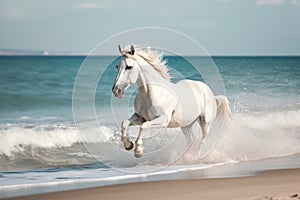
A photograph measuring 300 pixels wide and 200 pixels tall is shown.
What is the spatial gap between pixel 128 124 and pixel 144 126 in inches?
9.0

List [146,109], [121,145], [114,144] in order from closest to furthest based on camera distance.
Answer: [146,109] → [121,145] → [114,144]

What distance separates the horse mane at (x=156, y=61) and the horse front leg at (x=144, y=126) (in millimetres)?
756

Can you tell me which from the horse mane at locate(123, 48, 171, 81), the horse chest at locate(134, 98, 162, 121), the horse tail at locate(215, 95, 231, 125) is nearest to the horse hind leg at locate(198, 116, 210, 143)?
the horse tail at locate(215, 95, 231, 125)

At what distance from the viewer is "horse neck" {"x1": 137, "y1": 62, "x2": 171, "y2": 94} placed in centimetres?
966

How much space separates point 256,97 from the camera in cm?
2219

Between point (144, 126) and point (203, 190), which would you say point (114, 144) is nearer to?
point (144, 126)

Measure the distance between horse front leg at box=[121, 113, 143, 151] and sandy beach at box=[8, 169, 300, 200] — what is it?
649 mm

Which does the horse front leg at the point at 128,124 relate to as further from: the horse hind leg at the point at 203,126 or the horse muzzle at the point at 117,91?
the horse hind leg at the point at 203,126

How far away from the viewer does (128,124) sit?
9438 mm

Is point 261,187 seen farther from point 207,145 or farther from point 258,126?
point 258,126

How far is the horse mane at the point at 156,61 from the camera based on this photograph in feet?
32.8

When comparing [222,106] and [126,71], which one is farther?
[222,106]

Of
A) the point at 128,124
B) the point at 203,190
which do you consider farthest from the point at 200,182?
the point at 128,124

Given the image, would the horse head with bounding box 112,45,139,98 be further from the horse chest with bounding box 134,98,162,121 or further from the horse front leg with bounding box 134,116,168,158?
the horse front leg with bounding box 134,116,168,158
